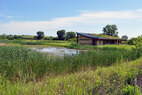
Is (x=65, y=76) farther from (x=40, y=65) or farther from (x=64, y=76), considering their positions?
(x=40, y=65)

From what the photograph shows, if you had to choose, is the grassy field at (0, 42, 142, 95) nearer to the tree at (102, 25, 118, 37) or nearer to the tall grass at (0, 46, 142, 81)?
the tall grass at (0, 46, 142, 81)

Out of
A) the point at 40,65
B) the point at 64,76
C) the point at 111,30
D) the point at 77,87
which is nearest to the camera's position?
the point at 77,87

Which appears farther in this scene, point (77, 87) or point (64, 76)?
point (64, 76)

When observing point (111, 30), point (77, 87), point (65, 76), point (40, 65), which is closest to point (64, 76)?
point (65, 76)

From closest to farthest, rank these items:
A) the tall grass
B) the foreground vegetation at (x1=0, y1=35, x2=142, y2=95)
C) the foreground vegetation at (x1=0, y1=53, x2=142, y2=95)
Answer: the foreground vegetation at (x1=0, y1=53, x2=142, y2=95), the foreground vegetation at (x1=0, y1=35, x2=142, y2=95), the tall grass

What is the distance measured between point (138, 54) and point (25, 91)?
1061cm

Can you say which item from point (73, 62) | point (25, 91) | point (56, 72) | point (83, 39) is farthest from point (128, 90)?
point (83, 39)

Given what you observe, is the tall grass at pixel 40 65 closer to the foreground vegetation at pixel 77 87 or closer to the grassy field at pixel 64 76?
the grassy field at pixel 64 76

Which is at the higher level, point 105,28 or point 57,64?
point 105,28

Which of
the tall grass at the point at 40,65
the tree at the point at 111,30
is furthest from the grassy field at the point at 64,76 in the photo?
the tree at the point at 111,30

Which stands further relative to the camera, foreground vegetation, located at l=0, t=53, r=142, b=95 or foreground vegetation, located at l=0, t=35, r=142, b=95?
foreground vegetation, located at l=0, t=35, r=142, b=95

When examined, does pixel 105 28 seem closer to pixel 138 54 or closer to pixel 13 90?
pixel 138 54

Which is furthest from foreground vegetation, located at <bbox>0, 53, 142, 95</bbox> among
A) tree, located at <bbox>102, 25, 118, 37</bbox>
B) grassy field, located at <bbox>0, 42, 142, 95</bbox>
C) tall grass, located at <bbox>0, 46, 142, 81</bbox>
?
tree, located at <bbox>102, 25, 118, 37</bbox>

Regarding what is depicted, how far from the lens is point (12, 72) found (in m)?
4.75
